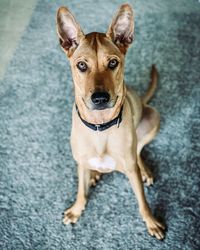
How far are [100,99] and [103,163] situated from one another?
1.24 feet

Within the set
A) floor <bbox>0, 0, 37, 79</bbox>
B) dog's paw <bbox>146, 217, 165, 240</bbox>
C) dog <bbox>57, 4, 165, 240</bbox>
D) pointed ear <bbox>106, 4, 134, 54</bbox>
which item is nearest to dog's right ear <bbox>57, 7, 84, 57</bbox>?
dog <bbox>57, 4, 165, 240</bbox>

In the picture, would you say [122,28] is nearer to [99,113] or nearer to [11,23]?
[99,113]

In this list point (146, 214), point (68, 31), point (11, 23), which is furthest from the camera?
point (11, 23)

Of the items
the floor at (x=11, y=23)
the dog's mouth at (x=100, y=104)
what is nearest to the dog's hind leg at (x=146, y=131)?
the dog's mouth at (x=100, y=104)

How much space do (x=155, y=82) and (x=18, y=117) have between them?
0.88 m

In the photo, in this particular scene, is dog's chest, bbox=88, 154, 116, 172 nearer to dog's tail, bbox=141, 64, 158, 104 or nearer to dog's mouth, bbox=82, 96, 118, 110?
dog's mouth, bbox=82, 96, 118, 110

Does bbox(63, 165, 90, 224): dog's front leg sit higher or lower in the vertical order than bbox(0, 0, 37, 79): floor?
lower

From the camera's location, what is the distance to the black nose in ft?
5.60

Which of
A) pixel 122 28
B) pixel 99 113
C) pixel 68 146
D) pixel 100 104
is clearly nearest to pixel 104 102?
pixel 100 104

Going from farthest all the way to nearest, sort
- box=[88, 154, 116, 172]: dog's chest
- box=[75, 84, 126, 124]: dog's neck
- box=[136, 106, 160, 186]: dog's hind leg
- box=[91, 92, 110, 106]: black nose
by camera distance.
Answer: box=[136, 106, 160, 186]: dog's hind leg
box=[88, 154, 116, 172]: dog's chest
box=[75, 84, 126, 124]: dog's neck
box=[91, 92, 110, 106]: black nose

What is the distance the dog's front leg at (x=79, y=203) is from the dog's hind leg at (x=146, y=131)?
313 mm

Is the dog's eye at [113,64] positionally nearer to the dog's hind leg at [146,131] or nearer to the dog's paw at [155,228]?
the dog's hind leg at [146,131]

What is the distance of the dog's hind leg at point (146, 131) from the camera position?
7.35ft

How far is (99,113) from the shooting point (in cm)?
184
